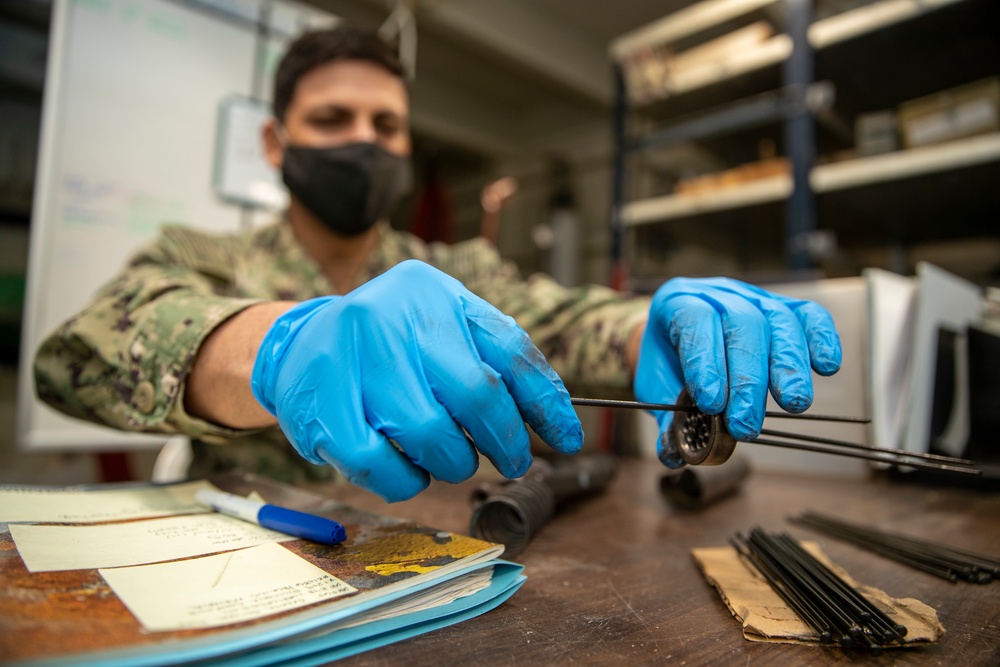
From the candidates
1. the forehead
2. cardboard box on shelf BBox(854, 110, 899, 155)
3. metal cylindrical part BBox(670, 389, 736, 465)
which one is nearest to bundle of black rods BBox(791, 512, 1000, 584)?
metal cylindrical part BBox(670, 389, 736, 465)

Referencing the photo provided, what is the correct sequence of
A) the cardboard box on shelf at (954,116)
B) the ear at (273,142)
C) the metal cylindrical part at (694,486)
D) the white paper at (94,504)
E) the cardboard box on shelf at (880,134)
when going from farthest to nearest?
the cardboard box on shelf at (880,134)
the cardboard box on shelf at (954,116)
the ear at (273,142)
the metal cylindrical part at (694,486)
the white paper at (94,504)

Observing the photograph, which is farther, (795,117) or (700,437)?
(795,117)

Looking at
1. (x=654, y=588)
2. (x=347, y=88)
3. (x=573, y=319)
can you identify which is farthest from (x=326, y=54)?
(x=654, y=588)

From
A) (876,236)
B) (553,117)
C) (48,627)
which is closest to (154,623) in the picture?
(48,627)

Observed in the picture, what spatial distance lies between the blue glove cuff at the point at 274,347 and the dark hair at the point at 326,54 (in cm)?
94

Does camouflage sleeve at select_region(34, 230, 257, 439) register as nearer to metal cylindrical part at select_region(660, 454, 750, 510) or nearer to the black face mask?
the black face mask

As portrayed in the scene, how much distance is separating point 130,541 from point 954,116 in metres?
2.34

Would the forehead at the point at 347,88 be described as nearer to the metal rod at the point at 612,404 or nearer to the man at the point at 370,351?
the man at the point at 370,351

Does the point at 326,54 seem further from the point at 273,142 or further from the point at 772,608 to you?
the point at 772,608

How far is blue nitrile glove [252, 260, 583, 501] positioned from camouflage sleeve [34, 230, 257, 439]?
0.76ft

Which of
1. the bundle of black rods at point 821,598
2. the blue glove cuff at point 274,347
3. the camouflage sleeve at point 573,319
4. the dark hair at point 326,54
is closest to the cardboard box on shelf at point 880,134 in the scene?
the camouflage sleeve at point 573,319

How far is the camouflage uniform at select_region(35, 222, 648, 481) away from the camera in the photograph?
64cm

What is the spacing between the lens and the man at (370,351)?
1.37ft

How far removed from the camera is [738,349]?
0.53 m
